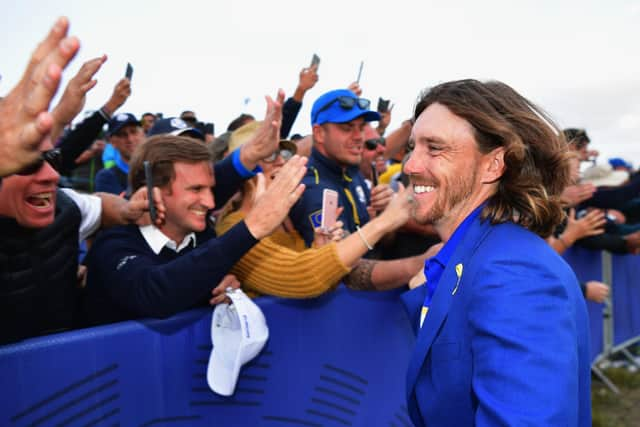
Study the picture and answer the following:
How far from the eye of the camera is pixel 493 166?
5.74 ft

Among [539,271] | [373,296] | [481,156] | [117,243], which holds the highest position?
[481,156]

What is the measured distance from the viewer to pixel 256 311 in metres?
2.56

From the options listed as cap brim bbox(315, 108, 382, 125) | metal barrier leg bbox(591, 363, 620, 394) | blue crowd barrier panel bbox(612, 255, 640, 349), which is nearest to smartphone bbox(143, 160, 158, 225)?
cap brim bbox(315, 108, 382, 125)

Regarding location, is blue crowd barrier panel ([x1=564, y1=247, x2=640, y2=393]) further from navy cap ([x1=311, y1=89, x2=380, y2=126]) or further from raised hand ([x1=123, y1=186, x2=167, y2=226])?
raised hand ([x1=123, y1=186, x2=167, y2=226])

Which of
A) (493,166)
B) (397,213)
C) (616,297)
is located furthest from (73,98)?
(616,297)

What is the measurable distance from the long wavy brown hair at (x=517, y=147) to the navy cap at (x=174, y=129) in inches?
78.3

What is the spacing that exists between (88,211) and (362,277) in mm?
1616

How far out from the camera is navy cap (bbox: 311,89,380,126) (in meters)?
4.22

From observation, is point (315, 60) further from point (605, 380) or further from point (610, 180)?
point (605, 380)

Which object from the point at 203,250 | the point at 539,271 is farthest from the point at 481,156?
the point at 203,250

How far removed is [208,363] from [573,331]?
169cm

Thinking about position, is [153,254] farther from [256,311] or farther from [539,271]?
[539,271]

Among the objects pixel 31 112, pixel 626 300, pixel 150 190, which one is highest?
pixel 31 112

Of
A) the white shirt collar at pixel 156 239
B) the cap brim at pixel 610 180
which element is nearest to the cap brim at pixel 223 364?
the white shirt collar at pixel 156 239
